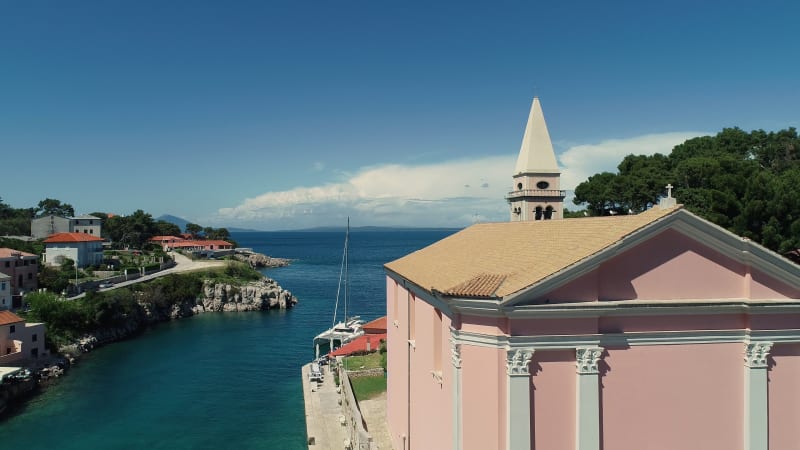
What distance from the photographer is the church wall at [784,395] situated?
11680 mm

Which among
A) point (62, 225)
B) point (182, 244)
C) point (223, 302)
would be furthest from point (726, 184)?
point (182, 244)

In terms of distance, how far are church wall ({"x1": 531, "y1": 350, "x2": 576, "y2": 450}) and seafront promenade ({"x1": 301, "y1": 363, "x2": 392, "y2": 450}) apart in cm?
930

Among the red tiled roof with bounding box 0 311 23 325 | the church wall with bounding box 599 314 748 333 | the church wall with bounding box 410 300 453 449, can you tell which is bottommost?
the red tiled roof with bounding box 0 311 23 325

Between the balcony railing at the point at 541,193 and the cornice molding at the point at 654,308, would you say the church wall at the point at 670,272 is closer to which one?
the cornice molding at the point at 654,308

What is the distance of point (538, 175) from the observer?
24047 mm

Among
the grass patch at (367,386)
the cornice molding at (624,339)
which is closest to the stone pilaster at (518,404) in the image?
the cornice molding at (624,339)

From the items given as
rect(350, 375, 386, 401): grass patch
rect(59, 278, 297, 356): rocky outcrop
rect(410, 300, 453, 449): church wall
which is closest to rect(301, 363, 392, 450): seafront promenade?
rect(350, 375, 386, 401): grass patch

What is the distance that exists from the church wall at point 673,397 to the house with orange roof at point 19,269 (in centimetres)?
5307

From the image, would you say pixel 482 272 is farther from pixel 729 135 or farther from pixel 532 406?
pixel 729 135

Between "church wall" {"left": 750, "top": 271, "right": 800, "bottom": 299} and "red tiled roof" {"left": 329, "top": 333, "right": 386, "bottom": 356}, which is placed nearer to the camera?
"church wall" {"left": 750, "top": 271, "right": 800, "bottom": 299}

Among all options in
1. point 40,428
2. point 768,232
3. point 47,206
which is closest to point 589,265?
point 768,232

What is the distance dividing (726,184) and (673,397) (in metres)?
15.9

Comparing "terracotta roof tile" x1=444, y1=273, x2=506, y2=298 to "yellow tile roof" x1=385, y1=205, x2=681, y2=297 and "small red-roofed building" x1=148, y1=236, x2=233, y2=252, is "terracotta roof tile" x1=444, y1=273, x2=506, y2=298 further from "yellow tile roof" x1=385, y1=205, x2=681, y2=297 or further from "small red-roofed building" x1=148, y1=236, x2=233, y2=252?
"small red-roofed building" x1=148, y1=236, x2=233, y2=252

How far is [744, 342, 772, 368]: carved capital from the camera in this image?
11477 mm
